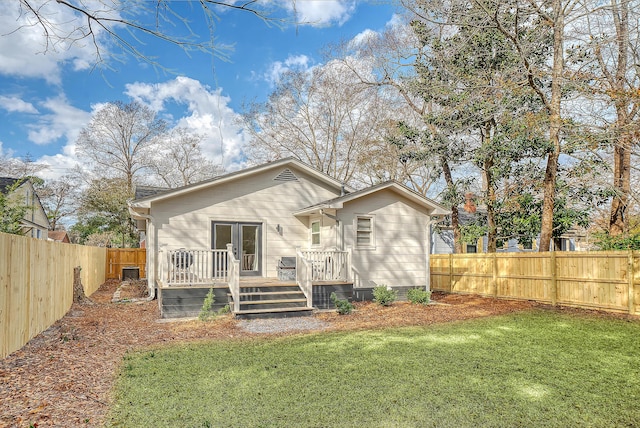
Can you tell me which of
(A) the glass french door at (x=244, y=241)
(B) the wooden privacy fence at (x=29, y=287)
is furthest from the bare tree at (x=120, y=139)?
(B) the wooden privacy fence at (x=29, y=287)

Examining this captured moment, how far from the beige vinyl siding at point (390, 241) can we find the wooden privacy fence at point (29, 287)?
6962mm

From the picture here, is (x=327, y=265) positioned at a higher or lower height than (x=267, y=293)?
higher

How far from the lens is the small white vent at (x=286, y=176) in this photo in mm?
12515

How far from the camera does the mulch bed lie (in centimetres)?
370

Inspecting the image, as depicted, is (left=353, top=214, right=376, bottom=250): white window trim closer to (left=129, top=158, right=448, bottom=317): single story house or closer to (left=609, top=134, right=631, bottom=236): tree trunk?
(left=129, top=158, right=448, bottom=317): single story house

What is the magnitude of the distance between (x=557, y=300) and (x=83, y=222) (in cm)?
3335

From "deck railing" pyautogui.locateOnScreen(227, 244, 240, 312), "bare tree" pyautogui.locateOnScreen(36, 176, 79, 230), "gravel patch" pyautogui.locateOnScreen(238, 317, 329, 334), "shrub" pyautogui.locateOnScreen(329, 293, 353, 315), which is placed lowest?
"gravel patch" pyautogui.locateOnScreen(238, 317, 329, 334)

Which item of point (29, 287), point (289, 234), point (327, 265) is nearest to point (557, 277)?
point (327, 265)

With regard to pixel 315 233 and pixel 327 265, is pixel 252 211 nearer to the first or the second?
pixel 315 233

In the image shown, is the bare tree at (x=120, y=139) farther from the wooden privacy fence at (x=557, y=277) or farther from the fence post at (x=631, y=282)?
the fence post at (x=631, y=282)

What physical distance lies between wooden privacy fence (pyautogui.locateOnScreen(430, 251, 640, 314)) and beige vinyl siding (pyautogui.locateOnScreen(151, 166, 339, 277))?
18.8 ft

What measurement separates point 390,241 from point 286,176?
3901 millimetres

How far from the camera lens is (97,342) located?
6410 mm

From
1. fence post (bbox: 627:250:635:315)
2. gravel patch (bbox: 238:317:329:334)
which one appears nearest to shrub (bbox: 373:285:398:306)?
gravel patch (bbox: 238:317:329:334)
